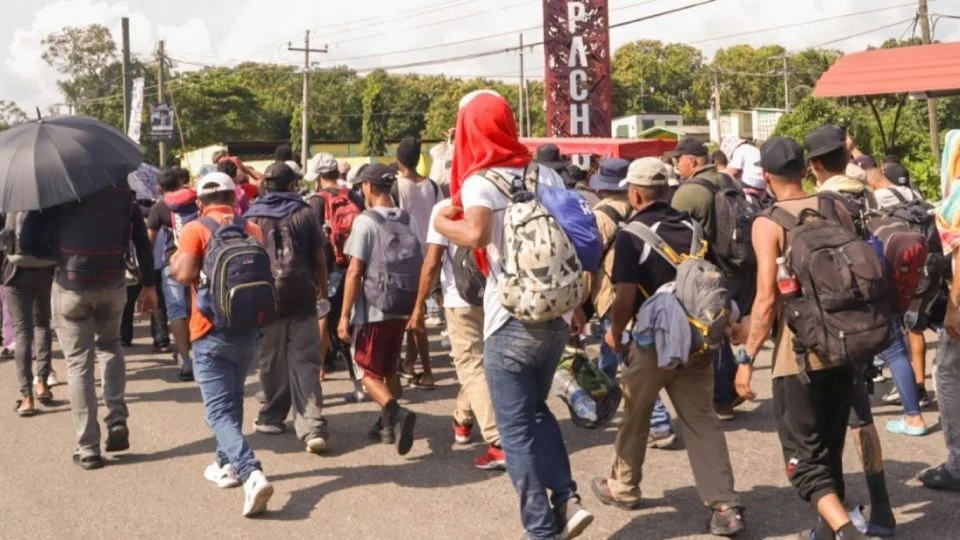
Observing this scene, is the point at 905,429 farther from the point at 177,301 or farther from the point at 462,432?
the point at 177,301

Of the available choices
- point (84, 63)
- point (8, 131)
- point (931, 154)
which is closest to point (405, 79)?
point (84, 63)

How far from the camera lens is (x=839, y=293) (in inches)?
173

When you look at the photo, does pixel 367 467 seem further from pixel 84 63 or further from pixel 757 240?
pixel 84 63

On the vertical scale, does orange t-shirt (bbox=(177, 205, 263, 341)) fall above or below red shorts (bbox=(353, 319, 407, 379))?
above

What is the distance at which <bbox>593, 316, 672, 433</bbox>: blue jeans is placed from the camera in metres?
6.80

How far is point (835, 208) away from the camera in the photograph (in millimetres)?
4770

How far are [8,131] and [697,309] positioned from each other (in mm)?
4590

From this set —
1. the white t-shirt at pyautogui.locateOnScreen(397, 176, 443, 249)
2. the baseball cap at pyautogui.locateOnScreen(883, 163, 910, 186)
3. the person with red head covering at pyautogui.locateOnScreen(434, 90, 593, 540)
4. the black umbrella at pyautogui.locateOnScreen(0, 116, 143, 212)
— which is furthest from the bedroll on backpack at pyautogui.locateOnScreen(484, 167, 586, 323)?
the baseball cap at pyautogui.locateOnScreen(883, 163, 910, 186)

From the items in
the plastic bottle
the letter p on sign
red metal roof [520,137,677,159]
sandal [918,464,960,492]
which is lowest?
sandal [918,464,960,492]

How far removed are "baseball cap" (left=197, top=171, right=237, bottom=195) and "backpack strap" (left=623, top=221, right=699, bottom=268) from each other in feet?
7.84

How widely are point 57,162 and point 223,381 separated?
173 centimetres

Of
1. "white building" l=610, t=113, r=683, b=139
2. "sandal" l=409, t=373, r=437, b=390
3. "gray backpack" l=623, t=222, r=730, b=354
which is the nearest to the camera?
"gray backpack" l=623, t=222, r=730, b=354

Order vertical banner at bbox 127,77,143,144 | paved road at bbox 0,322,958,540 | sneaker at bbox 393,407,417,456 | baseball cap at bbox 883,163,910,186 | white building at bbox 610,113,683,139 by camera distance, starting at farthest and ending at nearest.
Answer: white building at bbox 610,113,683,139, vertical banner at bbox 127,77,143,144, baseball cap at bbox 883,163,910,186, sneaker at bbox 393,407,417,456, paved road at bbox 0,322,958,540

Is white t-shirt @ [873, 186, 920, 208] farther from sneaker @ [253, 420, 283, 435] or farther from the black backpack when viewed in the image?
sneaker @ [253, 420, 283, 435]
